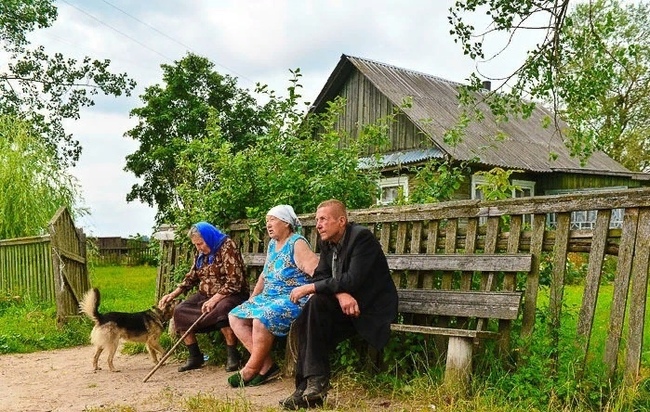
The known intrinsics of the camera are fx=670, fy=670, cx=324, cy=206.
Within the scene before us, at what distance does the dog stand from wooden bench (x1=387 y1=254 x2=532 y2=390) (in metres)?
2.74

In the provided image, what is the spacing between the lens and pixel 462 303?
16.3ft

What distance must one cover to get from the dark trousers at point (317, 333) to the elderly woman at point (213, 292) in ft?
5.07

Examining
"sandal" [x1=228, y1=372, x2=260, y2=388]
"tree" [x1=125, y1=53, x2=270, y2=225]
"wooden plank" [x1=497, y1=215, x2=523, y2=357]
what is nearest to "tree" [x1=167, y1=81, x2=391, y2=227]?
"sandal" [x1=228, y1=372, x2=260, y2=388]

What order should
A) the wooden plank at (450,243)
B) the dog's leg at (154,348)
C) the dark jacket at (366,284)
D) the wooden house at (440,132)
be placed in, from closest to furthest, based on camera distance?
the dark jacket at (366,284), the wooden plank at (450,243), the dog's leg at (154,348), the wooden house at (440,132)

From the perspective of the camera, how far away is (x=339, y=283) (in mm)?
4773

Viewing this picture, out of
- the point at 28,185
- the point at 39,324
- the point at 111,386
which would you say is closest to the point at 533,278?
the point at 111,386

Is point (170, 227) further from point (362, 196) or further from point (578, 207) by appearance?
point (578, 207)

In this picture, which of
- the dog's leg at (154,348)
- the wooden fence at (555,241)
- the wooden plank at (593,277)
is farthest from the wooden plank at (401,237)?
the dog's leg at (154,348)

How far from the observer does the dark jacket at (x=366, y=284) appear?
4.78m

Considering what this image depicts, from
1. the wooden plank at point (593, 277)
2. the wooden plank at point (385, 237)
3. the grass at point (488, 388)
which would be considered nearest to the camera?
the grass at point (488, 388)

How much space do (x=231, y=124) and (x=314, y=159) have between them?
79.2 feet

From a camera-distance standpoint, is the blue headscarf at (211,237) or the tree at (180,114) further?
the tree at (180,114)

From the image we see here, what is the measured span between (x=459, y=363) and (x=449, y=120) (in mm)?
15128

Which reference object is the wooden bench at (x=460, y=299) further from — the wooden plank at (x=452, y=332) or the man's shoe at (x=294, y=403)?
the man's shoe at (x=294, y=403)
